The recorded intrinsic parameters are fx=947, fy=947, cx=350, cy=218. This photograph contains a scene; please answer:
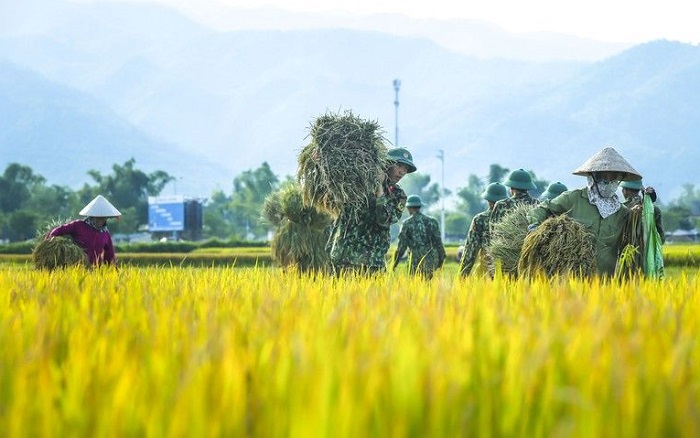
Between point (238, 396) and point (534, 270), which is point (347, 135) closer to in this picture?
point (534, 270)

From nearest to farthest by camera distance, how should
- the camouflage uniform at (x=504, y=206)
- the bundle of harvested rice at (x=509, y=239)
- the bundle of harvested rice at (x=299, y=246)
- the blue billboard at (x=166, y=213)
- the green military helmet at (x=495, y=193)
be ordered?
1. the bundle of harvested rice at (x=509, y=239)
2. the camouflage uniform at (x=504, y=206)
3. the green military helmet at (x=495, y=193)
4. the bundle of harvested rice at (x=299, y=246)
5. the blue billboard at (x=166, y=213)

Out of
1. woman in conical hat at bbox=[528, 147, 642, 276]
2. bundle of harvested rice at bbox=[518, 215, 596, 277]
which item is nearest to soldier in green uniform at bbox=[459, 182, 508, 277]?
woman in conical hat at bbox=[528, 147, 642, 276]

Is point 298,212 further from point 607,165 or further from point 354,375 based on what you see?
point 354,375

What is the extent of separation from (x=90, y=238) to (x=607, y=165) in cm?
524

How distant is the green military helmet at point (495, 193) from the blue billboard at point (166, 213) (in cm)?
5925

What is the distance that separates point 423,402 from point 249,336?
0.99 meters

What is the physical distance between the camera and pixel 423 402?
5.89 feet

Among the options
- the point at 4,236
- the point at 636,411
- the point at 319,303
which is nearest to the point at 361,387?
the point at 636,411

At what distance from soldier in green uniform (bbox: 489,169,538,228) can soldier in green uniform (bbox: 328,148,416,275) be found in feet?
5.12

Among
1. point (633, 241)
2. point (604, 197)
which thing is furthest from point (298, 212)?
point (633, 241)

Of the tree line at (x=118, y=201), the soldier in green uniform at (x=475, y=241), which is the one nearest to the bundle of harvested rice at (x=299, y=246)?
the soldier in green uniform at (x=475, y=241)

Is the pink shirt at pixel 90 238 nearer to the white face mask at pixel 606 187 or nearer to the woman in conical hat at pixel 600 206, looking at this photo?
the woman in conical hat at pixel 600 206

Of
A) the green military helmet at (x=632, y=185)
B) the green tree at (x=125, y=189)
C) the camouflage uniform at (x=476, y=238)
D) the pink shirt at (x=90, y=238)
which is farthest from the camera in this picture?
the green tree at (x=125, y=189)

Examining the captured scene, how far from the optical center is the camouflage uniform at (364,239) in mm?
7039
